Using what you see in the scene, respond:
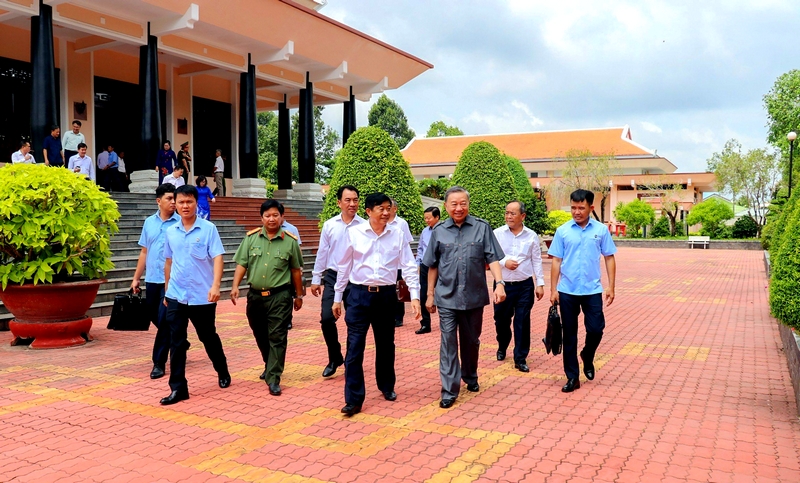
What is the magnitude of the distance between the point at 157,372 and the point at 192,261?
53.2 inches

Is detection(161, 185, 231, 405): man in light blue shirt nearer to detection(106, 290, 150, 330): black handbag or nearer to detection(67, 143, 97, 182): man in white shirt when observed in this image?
detection(106, 290, 150, 330): black handbag

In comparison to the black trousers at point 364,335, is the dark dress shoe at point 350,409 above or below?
below

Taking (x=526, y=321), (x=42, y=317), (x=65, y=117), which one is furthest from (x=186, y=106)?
(x=526, y=321)

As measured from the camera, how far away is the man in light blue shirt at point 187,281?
4949 mm

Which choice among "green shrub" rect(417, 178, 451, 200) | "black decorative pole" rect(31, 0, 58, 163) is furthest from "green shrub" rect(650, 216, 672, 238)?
"black decorative pole" rect(31, 0, 58, 163)

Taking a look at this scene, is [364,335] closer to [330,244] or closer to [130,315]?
[330,244]

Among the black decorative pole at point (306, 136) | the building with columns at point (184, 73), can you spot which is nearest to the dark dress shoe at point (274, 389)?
the building with columns at point (184, 73)

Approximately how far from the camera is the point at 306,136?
20.3 metres

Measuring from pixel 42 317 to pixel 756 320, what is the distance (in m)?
9.59

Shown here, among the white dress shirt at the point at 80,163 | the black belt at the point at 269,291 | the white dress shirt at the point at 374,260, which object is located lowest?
the black belt at the point at 269,291

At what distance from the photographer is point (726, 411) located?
482 cm

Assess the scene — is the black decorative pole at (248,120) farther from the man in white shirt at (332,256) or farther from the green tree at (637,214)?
the green tree at (637,214)

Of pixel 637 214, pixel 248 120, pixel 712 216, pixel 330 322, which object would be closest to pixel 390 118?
pixel 637 214

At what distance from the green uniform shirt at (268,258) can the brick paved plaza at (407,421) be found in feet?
3.06
